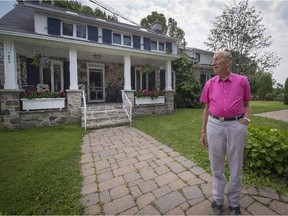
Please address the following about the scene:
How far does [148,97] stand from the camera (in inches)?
340

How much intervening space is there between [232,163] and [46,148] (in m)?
4.07

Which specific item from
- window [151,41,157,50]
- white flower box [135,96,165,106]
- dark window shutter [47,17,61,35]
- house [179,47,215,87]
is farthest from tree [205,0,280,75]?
dark window shutter [47,17,61,35]

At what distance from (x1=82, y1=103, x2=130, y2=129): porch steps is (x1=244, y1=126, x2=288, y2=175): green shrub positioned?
4864 millimetres

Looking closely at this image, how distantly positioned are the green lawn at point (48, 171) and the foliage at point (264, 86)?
20292 millimetres

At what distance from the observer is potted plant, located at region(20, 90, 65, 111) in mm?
6305

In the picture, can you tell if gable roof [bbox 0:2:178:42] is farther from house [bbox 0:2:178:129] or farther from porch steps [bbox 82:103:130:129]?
porch steps [bbox 82:103:130:129]

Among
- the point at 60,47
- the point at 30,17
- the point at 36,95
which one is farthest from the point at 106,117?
the point at 30,17

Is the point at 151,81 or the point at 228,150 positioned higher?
the point at 151,81

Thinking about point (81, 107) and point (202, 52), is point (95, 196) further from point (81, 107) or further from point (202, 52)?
point (202, 52)

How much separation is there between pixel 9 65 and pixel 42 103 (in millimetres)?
1710

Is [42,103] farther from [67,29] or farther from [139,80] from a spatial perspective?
[139,80]

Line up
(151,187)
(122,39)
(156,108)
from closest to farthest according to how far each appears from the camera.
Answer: (151,187) → (156,108) → (122,39)

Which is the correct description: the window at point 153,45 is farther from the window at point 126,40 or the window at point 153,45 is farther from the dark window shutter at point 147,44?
the window at point 126,40

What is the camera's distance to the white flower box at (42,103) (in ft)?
20.8
